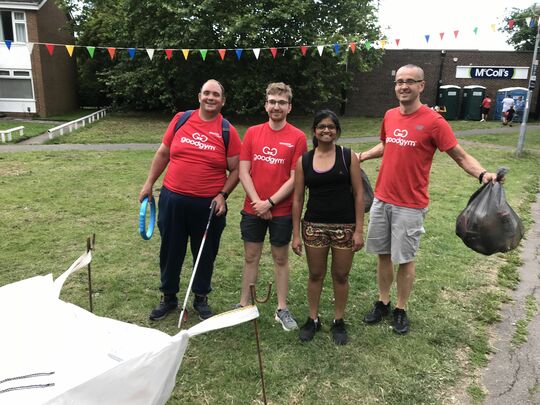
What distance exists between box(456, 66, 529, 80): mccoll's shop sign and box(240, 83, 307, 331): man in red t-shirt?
23745mm

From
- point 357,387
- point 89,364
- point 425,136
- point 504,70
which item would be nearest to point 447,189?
point 425,136

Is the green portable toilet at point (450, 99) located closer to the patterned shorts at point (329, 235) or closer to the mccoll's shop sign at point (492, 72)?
the mccoll's shop sign at point (492, 72)

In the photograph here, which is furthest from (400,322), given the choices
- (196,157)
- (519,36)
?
(519,36)

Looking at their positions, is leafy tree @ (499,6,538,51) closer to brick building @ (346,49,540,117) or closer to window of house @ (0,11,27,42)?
brick building @ (346,49,540,117)

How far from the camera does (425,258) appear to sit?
5.05 meters

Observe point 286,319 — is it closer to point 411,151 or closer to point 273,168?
point 273,168

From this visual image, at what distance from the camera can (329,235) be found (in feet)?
10.5

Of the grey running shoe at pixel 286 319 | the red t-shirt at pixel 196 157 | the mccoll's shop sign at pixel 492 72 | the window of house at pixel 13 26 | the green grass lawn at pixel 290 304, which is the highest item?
the window of house at pixel 13 26

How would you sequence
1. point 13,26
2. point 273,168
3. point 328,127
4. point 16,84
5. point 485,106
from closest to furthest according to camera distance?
point 328,127, point 273,168, point 485,106, point 13,26, point 16,84

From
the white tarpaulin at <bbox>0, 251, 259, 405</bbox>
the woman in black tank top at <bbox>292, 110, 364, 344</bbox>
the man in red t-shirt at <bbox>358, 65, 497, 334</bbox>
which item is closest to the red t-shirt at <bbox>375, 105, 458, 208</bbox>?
the man in red t-shirt at <bbox>358, 65, 497, 334</bbox>

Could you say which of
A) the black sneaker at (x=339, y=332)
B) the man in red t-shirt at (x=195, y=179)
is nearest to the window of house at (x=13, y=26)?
the man in red t-shirt at (x=195, y=179)

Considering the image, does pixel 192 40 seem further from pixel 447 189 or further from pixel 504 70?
pixel 504 70

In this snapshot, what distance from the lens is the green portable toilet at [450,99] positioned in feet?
74.8

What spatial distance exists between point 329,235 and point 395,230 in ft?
1.88
